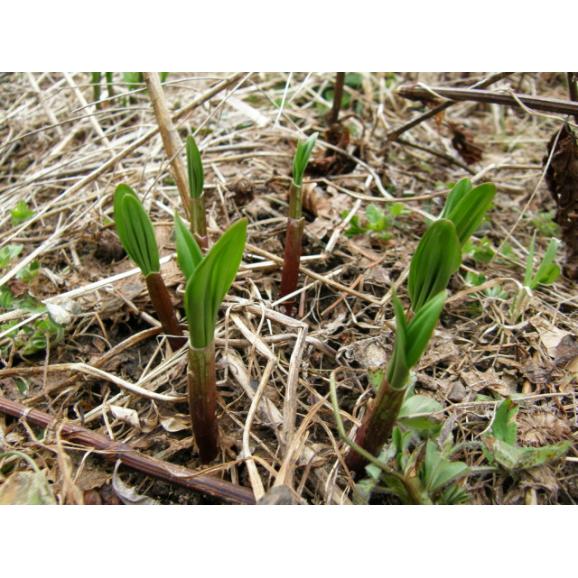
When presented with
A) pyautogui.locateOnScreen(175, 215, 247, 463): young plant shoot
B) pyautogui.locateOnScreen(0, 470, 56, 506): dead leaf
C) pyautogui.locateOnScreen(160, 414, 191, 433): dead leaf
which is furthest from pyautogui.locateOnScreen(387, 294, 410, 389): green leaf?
pyautogui.locateOnScreen(0, 470, 56, 506): dead leaf

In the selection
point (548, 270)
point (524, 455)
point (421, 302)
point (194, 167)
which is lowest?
point (524, 455)

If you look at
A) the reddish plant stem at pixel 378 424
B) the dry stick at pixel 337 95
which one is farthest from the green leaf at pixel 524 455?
the dry stick at pixel 337 95

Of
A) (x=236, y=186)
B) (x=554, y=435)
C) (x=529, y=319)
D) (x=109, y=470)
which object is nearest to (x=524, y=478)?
(x=554, y=435)

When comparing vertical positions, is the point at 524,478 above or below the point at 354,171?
below

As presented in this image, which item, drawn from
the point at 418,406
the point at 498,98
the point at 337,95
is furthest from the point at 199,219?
the point at 337,95

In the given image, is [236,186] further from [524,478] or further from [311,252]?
[524,478]

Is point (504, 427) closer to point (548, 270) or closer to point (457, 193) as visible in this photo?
point (457, 193)
